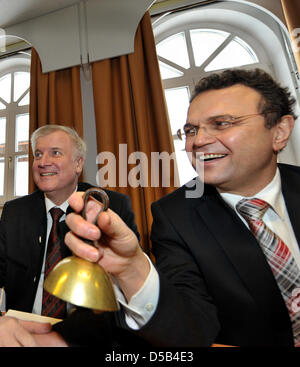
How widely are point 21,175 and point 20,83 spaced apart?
138cm

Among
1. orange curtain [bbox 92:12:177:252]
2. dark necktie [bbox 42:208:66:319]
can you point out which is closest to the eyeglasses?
dark necktie [bbox 42:208:66:319]

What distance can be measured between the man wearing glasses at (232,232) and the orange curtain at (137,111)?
3.66 ft

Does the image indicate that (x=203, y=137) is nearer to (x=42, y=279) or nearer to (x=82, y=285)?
(x=82, y=285)

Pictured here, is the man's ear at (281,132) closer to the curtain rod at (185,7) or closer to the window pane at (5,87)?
the curtain rod at (185,7)

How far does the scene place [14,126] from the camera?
317 centimetres

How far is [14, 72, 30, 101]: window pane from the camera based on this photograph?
329 cm

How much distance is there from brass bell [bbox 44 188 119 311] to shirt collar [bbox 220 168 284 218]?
2.39ft

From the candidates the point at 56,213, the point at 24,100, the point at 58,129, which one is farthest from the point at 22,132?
the point at 56,213

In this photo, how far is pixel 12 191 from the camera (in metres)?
3.02

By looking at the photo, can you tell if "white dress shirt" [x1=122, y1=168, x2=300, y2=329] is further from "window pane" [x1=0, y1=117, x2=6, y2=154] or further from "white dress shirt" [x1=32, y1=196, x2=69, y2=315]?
"window pane" [x1=0, y1=117, x2=6, y2=154]

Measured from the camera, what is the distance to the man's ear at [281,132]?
40.3 inches

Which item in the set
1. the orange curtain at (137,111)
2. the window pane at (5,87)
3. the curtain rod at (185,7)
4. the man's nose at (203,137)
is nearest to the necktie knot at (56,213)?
the orange curtain at (137,111)

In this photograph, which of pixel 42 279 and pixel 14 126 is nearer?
pixel 42 279
